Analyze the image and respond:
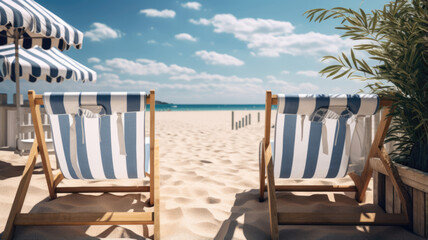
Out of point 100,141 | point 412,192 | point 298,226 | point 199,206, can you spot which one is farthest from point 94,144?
point 412,192

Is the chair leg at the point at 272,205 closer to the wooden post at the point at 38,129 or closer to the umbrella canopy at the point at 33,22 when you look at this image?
the wooden post at the point at 38,129

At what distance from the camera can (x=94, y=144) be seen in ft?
6.59

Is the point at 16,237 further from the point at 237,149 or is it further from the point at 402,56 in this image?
the point at 237,149

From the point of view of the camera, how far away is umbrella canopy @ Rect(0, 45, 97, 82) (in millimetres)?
4932

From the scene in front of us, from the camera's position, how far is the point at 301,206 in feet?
7.39

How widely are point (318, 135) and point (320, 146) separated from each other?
96 millimetres

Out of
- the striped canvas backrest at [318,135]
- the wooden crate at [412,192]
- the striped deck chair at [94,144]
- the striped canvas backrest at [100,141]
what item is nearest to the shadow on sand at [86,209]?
the striped deck chair at [94,144]

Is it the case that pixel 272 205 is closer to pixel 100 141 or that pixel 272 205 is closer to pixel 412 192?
pixel 412 192

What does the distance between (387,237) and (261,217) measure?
2.60 feet

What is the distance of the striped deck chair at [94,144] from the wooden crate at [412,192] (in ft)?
5.21

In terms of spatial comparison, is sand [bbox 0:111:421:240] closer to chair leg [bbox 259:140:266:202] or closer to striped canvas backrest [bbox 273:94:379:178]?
chair leg [bbox 259:140:266:202]

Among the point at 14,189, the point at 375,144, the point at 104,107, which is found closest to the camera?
the point at 104,107

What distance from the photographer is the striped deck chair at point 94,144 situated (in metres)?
1.71

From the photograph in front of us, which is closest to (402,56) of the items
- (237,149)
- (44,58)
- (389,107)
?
(389,107)
